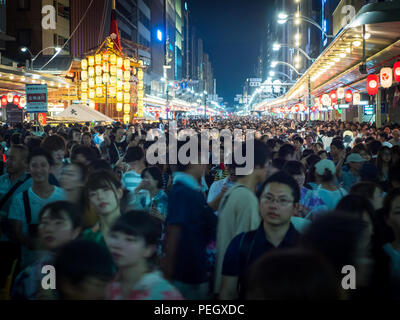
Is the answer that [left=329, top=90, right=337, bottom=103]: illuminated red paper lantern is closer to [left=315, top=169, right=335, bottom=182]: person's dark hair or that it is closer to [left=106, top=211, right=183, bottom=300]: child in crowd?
[left=315, top=169, right=335, bottom=182]: person's dark hair

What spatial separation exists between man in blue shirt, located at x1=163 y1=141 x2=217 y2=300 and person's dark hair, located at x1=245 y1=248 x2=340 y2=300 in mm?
1561

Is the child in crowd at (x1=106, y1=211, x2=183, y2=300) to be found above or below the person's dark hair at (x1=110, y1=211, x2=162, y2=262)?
below

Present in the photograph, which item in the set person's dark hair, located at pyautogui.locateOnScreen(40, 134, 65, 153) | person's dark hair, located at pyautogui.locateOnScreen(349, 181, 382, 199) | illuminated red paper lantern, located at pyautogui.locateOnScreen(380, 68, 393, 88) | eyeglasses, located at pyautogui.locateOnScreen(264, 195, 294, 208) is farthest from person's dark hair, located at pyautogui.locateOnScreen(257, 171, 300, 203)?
illuminated red paper lantern, located at pyautogui.locateOnScreen(380, 68, 393, 88)

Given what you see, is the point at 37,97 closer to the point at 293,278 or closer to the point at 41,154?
the point at 41,154

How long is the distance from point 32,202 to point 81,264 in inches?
93.4

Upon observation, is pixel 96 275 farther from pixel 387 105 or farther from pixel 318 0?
pixel 318 0

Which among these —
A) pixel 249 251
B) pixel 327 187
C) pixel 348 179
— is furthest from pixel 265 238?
pixel 348 179

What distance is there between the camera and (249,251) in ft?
11.4

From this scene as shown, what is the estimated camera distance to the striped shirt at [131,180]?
21.3 feet

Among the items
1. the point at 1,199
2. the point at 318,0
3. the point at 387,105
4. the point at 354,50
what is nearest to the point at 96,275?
the point at 1,199

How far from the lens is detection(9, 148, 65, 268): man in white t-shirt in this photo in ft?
14.4

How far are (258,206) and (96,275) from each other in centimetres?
177

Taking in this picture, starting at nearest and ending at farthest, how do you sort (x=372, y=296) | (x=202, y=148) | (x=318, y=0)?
(x=372, y=296) → (x=202, y=148) → (x=318, y=0)

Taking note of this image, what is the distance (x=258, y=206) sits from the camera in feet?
13.2
